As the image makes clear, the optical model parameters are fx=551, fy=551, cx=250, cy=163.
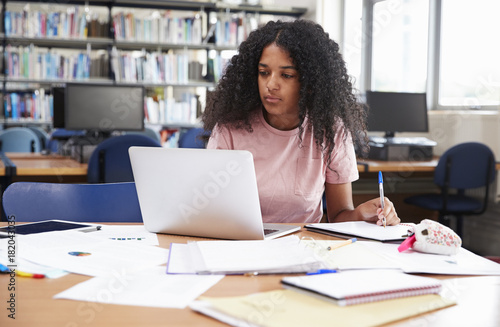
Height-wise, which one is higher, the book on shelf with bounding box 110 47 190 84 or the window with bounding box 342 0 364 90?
the window with bounding box 342 0 364 90

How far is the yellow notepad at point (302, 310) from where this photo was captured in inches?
28.2

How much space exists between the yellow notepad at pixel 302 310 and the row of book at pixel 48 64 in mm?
4935

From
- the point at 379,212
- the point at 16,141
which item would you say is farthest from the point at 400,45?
the point at 379,212

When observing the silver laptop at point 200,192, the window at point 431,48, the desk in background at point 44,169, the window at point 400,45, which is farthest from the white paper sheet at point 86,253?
the window at point 400,45

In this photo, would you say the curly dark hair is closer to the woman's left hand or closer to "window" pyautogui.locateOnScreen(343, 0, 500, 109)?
the woman's left hand

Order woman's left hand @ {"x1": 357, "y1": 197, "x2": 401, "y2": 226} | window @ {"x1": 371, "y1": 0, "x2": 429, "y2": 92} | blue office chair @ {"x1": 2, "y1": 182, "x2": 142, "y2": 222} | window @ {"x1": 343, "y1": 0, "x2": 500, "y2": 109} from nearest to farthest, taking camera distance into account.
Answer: woman's left hand @ {"x1": 357, "y1": 197, "x2": 401, "y2": 226}
blue office chair @ {"x1": 2, "y1": 182, "x2": 142, "y2": 222}
window @ {"x1": 343, "y1": 0, "x2": 500, "y2": 109}
window @ {"x1": 371, "y1": 0, "x2": 429, "y2": 92}

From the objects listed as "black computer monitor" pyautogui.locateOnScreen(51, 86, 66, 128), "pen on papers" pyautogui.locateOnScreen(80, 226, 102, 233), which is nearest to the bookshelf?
"black computer monitor" pyautogui.locateOnScreen(51, 86, 66, 128)

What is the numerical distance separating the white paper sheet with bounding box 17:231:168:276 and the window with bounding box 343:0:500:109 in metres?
3.29

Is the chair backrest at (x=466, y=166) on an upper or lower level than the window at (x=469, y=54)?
lower

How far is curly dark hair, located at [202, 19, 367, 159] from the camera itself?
1725mm

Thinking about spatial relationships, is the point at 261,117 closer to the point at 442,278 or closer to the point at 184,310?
the point at 442,278

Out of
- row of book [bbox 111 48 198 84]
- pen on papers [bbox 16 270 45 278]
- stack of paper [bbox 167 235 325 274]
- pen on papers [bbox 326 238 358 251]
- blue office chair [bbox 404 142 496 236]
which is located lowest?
blue office chair [bbox 404 142 496 236]

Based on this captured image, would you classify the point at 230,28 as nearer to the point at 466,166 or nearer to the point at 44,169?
the point at 466,166

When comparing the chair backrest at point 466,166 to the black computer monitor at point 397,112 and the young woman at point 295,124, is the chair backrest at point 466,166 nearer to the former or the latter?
the black computer monitor at point 397,112
